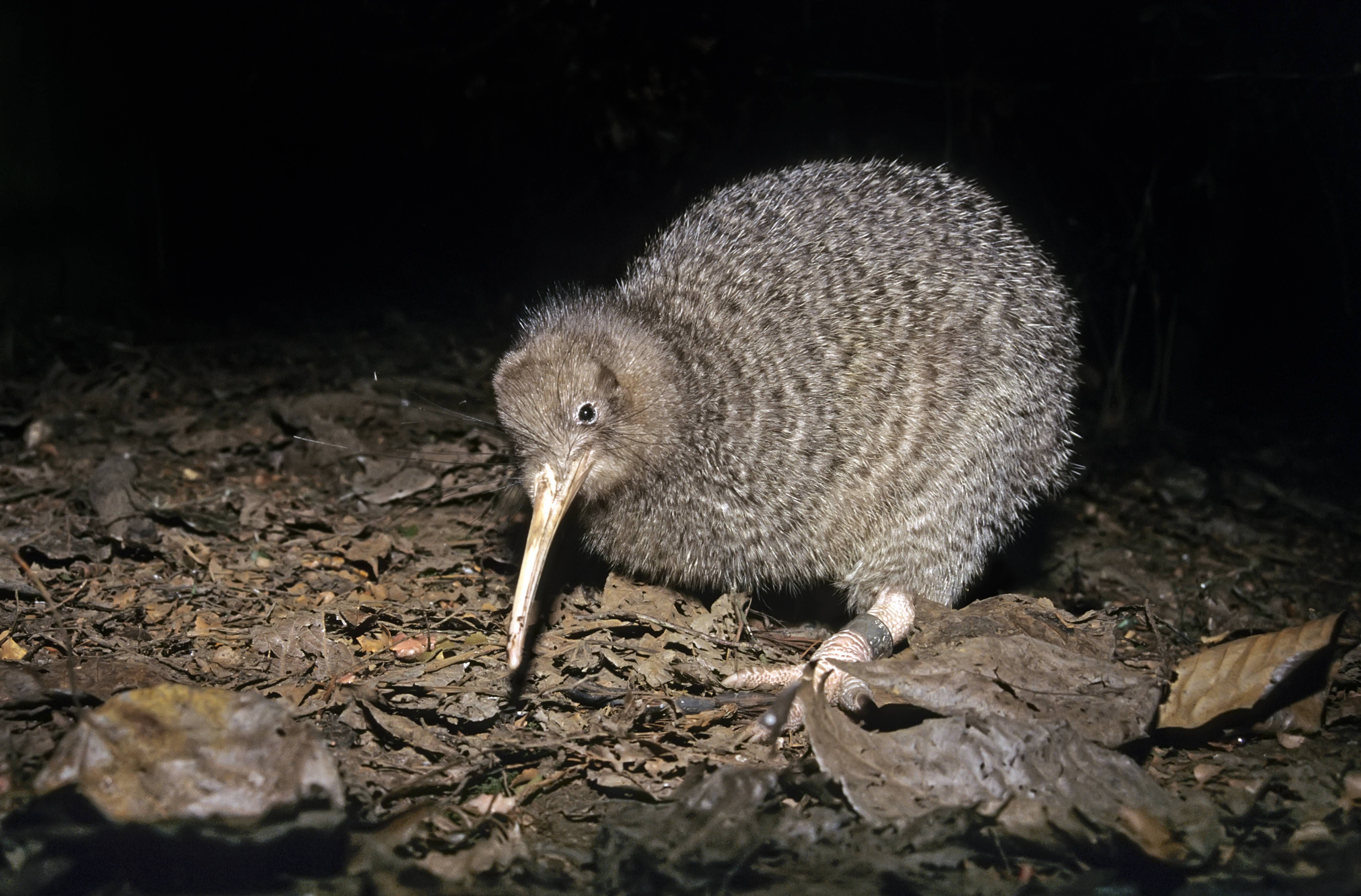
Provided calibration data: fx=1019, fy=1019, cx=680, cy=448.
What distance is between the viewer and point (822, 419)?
344 cm

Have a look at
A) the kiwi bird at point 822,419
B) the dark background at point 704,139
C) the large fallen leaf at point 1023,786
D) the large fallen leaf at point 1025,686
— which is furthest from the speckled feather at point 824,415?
the dark background at point 704,139

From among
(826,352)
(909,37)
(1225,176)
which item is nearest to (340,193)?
(909,37)

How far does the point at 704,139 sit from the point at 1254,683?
3.74m

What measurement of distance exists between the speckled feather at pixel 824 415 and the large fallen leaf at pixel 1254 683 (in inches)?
31.4

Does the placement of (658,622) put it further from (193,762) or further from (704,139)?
(704,139)

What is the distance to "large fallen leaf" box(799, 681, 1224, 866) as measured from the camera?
229cm

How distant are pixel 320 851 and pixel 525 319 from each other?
2.34 meters

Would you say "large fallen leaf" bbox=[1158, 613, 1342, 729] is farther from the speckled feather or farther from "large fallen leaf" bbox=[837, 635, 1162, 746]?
the speckled feather

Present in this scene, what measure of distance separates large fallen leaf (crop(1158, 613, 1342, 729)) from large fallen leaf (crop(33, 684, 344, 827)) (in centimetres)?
223

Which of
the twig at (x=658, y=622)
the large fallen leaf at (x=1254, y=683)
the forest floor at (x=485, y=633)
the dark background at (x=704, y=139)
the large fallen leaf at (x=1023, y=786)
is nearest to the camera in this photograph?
the forest floor at (x=485, y=633)

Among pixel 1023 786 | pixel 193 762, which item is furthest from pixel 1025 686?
pixel 193 762

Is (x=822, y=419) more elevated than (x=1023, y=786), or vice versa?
(x=822, y=419)

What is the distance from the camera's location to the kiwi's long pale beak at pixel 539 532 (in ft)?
9.52

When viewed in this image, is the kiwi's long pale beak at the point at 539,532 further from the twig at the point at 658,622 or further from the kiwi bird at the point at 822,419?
the twig at the point at 658,622
